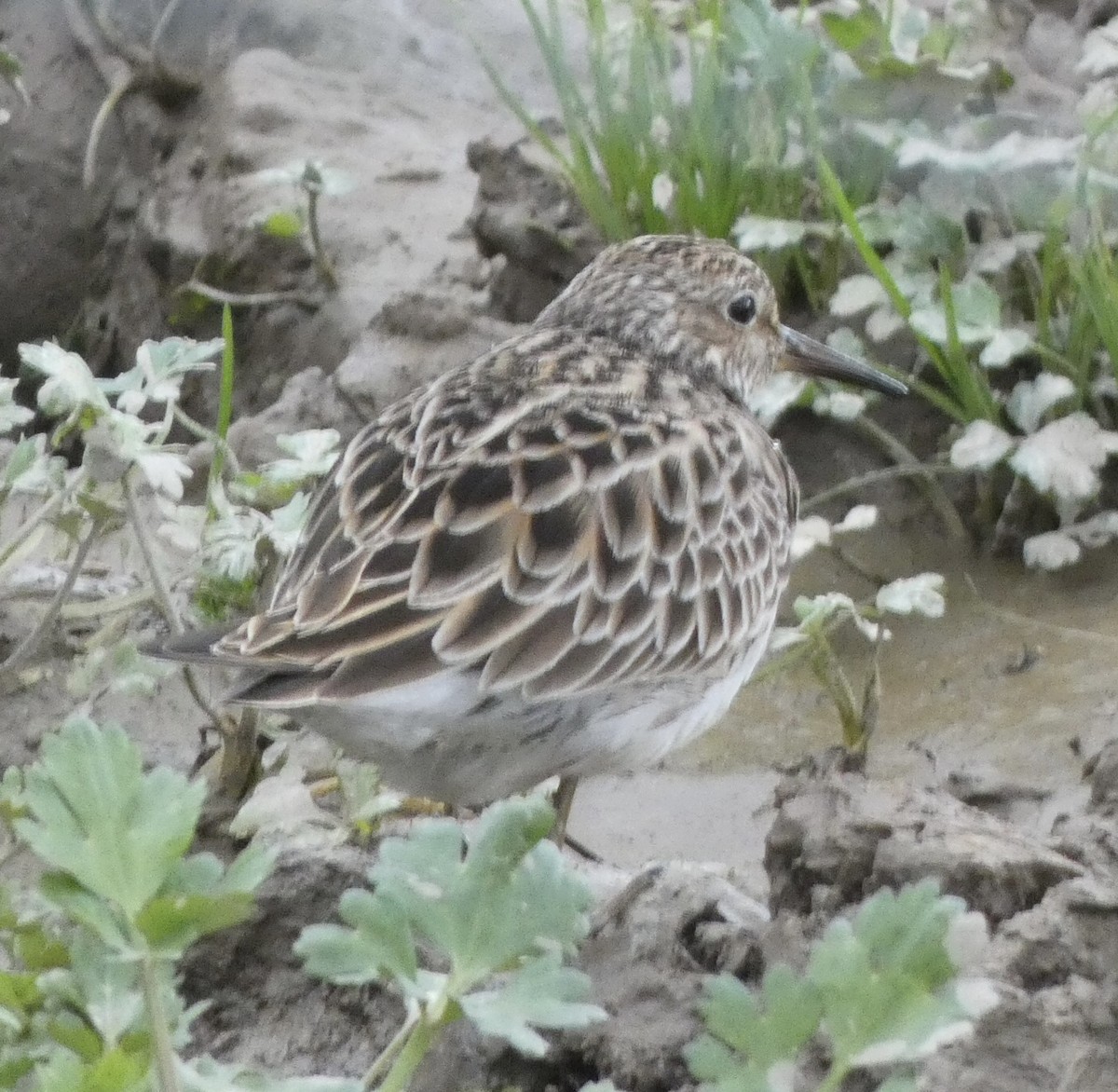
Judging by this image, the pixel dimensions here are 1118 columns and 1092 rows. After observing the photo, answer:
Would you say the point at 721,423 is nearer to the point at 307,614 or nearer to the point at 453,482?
the point at 453,482

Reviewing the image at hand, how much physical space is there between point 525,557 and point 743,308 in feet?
3.93

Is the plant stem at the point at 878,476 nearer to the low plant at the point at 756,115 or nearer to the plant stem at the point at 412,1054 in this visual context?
the low plant at the point at 756,115

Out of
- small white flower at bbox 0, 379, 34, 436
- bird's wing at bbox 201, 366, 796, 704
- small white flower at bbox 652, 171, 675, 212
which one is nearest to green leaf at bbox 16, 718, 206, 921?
bird's wing at bbox 201, 366, 796, 704

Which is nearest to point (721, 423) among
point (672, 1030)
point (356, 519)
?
point (356, 519)

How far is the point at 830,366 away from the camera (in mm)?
3953

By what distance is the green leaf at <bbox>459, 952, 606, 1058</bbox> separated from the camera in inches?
68.2

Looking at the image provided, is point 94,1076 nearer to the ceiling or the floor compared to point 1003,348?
nearer to the ceiling

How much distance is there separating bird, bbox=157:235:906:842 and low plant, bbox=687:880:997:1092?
2.96 ft

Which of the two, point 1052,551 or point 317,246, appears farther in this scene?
point 317,246

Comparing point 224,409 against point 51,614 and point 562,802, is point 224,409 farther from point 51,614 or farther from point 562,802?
point 562,802

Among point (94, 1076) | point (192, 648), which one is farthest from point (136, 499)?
point (94, 1076)

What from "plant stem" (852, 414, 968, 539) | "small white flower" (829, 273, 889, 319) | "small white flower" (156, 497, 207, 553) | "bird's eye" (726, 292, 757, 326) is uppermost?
"small white flower" (156, 497, 207, 553)

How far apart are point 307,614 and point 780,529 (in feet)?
3.18

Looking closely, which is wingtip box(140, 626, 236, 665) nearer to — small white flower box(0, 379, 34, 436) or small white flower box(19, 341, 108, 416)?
small white flower box(19, 341, 108, 416)
